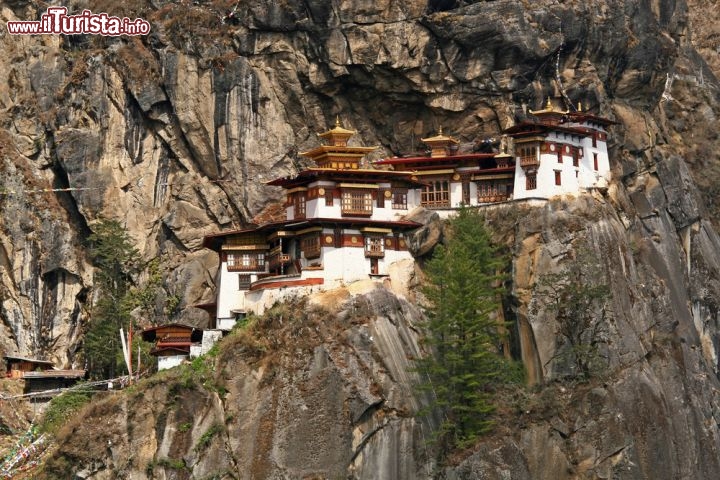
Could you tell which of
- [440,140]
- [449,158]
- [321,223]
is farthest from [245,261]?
[440,140]

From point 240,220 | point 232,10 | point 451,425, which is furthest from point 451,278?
point 232,10

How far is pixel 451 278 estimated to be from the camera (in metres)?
80.4

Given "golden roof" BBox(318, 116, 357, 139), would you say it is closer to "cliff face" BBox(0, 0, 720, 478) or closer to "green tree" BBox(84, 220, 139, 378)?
"cliff face" BBox(0, 0, 720, 478)

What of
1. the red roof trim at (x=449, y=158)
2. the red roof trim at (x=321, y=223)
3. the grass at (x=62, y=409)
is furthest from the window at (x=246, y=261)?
the grass at (x=62, y=409)

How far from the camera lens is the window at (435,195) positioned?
91125 millimetres

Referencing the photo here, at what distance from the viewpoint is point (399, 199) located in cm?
9012

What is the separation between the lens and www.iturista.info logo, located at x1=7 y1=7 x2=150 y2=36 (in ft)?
331

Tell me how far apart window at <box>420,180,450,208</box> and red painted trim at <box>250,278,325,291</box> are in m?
10.5

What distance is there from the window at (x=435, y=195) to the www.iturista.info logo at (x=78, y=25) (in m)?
22.7

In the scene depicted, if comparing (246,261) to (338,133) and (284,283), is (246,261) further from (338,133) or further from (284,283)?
(338,133)

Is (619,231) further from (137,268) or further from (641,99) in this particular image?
(137,268)

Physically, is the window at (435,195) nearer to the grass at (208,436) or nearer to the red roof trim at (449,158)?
the red roof trim at (449,158)

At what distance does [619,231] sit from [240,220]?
965 inches

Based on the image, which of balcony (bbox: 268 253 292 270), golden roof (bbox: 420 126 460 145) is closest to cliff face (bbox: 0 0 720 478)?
golden roof (bbox: 420 126 460 145)
